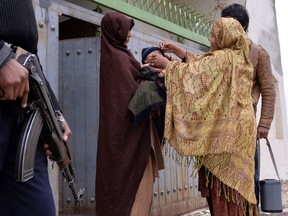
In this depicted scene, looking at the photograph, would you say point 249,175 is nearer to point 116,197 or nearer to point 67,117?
point 116,197

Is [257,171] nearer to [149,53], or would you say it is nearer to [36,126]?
[149,53]

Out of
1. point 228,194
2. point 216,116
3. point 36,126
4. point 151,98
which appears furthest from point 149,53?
point 36,126

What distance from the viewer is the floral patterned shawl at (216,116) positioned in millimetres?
2422

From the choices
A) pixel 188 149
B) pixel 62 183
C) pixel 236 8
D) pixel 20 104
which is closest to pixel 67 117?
pixel 62 183

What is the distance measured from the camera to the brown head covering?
2.50 m

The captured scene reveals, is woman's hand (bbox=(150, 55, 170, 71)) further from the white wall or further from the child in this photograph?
the white wall

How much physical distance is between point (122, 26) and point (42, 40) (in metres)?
0.61

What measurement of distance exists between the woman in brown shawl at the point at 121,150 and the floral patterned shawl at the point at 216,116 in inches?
8.8

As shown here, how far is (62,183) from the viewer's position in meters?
3.38

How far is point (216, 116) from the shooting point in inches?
96.2

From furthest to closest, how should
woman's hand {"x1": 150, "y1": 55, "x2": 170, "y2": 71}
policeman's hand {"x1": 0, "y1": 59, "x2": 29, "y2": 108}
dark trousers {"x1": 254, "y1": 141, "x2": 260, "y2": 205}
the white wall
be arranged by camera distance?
the white wall, dark trousers {"x1": 254, "y1": 141, "x2": 260, "y2": 205}, woman's hand {"x1": 150, "y1": 55, "x2": 170, "y2": 71}, policeman's hand {"x1": 0, "y1": 59, "x2": 29, "y2": 108}

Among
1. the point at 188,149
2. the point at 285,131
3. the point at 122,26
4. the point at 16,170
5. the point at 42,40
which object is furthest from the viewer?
the point at 285,131

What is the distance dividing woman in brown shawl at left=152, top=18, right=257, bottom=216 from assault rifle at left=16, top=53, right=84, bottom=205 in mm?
989

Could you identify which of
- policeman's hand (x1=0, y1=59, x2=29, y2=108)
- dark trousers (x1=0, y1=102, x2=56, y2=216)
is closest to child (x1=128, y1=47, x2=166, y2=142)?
dark trousers (x1=0, y1=102, x2=56, y2=216)
